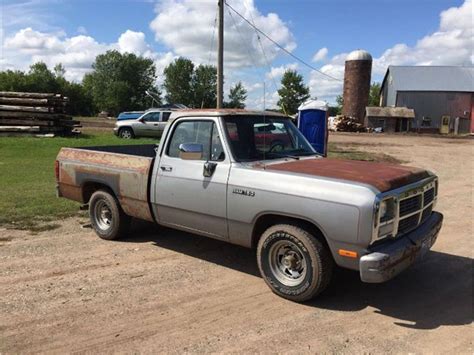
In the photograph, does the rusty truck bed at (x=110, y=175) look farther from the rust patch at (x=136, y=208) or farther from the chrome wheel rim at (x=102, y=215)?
the chrome wheel rim at (x=102, y=215)

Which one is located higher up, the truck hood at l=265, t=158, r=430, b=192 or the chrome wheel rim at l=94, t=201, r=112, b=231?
the truck hood at l=265, t=158, r=430, b=192

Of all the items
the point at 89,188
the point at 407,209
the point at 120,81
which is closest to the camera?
the point at 407,209

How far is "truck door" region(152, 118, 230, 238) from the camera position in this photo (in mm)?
5215

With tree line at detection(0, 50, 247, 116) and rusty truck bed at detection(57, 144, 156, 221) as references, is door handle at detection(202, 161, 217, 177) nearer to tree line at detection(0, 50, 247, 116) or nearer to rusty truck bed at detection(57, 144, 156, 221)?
rusty truck bed at detection(57, 144, 156, 221)

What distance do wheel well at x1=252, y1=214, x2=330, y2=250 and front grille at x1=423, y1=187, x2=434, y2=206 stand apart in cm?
137

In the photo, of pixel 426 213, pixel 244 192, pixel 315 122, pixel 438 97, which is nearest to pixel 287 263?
pixel 244 192

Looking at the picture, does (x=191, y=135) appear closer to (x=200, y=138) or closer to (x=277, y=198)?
(x=200, y=138)

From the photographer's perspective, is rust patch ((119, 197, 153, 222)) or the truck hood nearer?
the truck hood

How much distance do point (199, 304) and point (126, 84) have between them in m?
87.0

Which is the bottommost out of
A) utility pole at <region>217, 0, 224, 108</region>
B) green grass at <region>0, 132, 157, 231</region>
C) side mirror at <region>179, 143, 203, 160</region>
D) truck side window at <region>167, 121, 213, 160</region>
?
green grass at <region>0, 132, 157, 231</region>

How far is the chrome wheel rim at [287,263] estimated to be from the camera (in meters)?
4.67

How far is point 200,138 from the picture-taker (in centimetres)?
561

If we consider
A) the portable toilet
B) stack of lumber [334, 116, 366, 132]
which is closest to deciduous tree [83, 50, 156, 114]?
stack of lumber [334, 116, 366, 132]

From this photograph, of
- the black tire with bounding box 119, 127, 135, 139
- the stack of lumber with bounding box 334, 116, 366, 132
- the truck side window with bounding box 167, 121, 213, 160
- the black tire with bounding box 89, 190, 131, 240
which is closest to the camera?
the truck side window with bounding box 167, 121, 213, 160
